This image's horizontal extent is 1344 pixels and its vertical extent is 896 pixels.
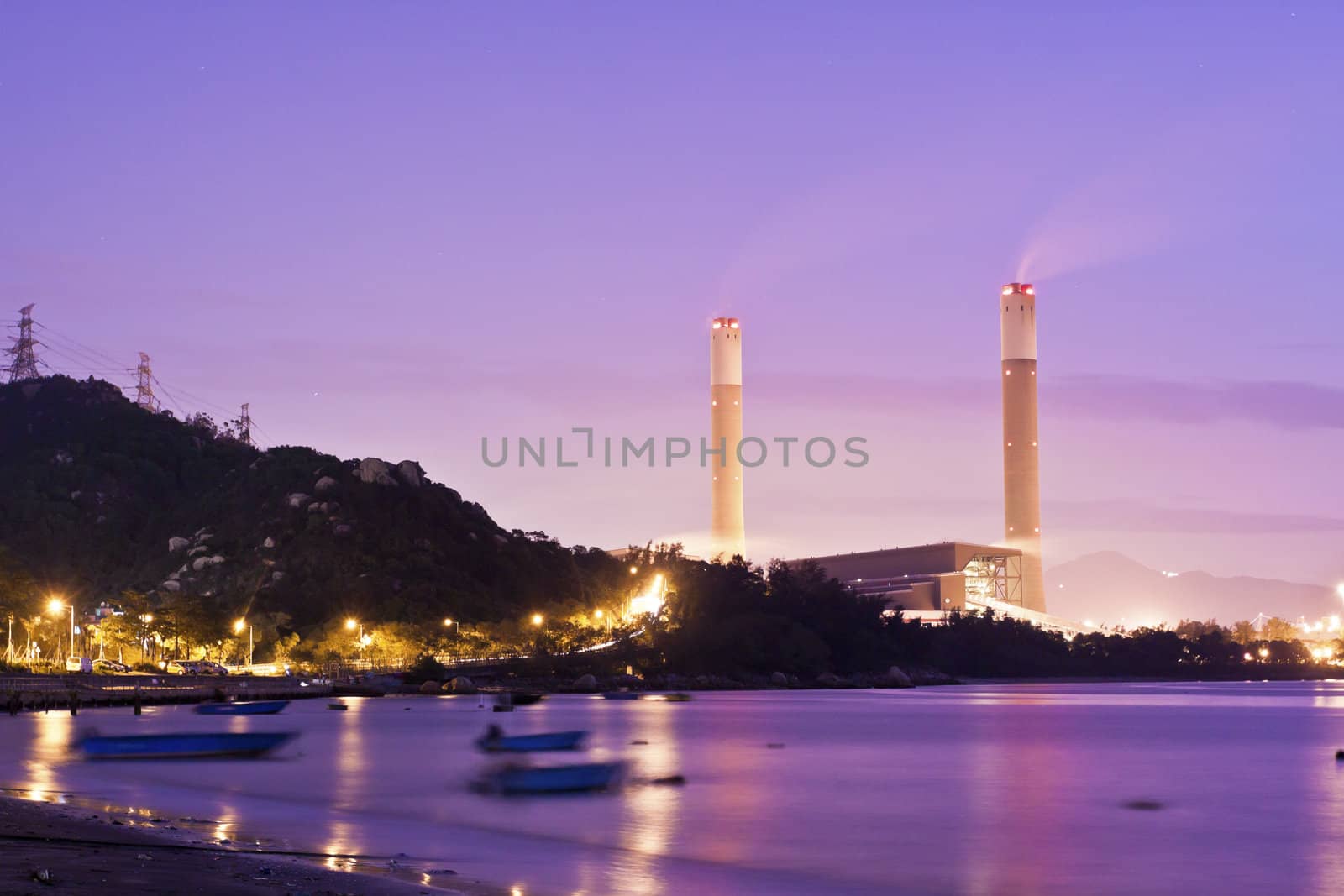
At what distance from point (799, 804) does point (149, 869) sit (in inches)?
957

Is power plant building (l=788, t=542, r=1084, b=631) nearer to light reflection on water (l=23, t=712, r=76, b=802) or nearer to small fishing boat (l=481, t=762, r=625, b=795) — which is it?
light reflection on water (l=23, t=712, r=76, b=802)

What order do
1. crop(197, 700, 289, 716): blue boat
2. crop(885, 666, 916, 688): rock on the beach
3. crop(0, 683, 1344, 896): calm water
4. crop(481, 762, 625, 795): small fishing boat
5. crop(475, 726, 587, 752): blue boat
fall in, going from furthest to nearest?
1. crop(885, 666, 916, 688): rock on the beach
2. crop(197, 700, 289, 716): blue boat
3. crop(475, 726, 587, 752): blue boat
4. crop(481, 762, 625, 795): small fishing boat
5. crop(0, 683, 1344, 896): calm water

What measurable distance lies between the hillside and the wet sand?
11930 centimetres

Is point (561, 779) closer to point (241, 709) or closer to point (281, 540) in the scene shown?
point (241, 709)

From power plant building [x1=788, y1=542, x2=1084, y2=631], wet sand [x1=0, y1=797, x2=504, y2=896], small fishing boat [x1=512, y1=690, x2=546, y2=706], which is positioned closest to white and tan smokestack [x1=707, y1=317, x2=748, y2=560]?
power plant building [x1=788, y1=542, x2=1084, y2=631]

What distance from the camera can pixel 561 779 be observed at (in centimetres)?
3869

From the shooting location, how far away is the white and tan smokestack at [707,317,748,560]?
162 m

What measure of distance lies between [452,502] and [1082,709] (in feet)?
309

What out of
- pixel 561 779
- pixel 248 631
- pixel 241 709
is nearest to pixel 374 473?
pixel 248 631

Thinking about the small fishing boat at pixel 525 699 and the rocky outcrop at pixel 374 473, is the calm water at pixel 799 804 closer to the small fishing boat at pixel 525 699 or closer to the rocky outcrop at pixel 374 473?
the small fishing boat at pixel 525 699

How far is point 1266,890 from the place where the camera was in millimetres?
26219

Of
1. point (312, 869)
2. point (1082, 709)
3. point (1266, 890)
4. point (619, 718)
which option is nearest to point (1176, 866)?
point (1266, 890)

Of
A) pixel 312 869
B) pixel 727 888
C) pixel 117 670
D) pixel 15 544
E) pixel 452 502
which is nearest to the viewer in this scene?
pixel 312 869

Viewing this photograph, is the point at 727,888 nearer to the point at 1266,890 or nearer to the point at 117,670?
the point at 1266,890
